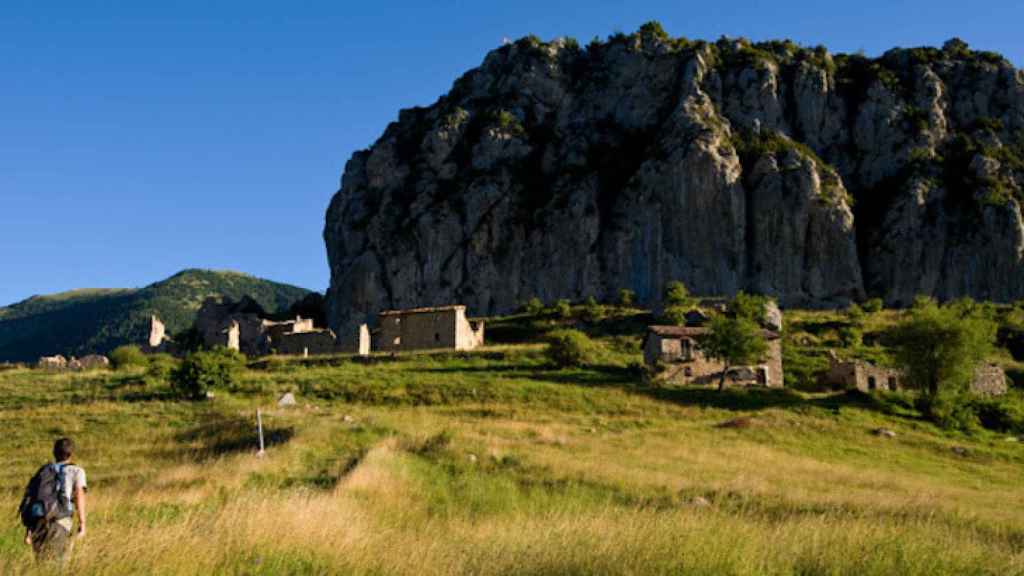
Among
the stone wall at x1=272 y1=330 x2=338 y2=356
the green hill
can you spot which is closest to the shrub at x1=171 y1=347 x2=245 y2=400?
the stone wall at x1=272 y1=330 x2=338 y2=356

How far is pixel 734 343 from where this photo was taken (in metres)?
49.4

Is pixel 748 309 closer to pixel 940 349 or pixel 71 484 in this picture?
pixel 940 349

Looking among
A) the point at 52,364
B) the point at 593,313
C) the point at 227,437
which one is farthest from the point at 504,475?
the point at 52,364

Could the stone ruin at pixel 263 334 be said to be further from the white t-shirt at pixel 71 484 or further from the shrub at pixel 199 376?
the white t-shirt at pixel 71 484

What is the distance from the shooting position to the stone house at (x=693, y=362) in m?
52.0

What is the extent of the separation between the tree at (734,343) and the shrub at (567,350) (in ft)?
28.7

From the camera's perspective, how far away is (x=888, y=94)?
393 feet

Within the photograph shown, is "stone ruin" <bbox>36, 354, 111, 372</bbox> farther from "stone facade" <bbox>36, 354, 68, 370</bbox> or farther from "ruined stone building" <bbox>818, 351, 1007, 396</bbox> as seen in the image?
"ruined stone building" <bbox>818, 351, 1007, 396</bbox>

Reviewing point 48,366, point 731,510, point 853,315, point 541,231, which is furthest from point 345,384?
Answer: point 541,231

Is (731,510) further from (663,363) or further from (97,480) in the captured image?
(663,363)

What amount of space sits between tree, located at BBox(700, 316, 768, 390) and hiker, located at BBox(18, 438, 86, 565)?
141 ft

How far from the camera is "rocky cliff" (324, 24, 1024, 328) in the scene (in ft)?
346

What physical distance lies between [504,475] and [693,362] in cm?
3427

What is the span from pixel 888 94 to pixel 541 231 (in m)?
60.1
